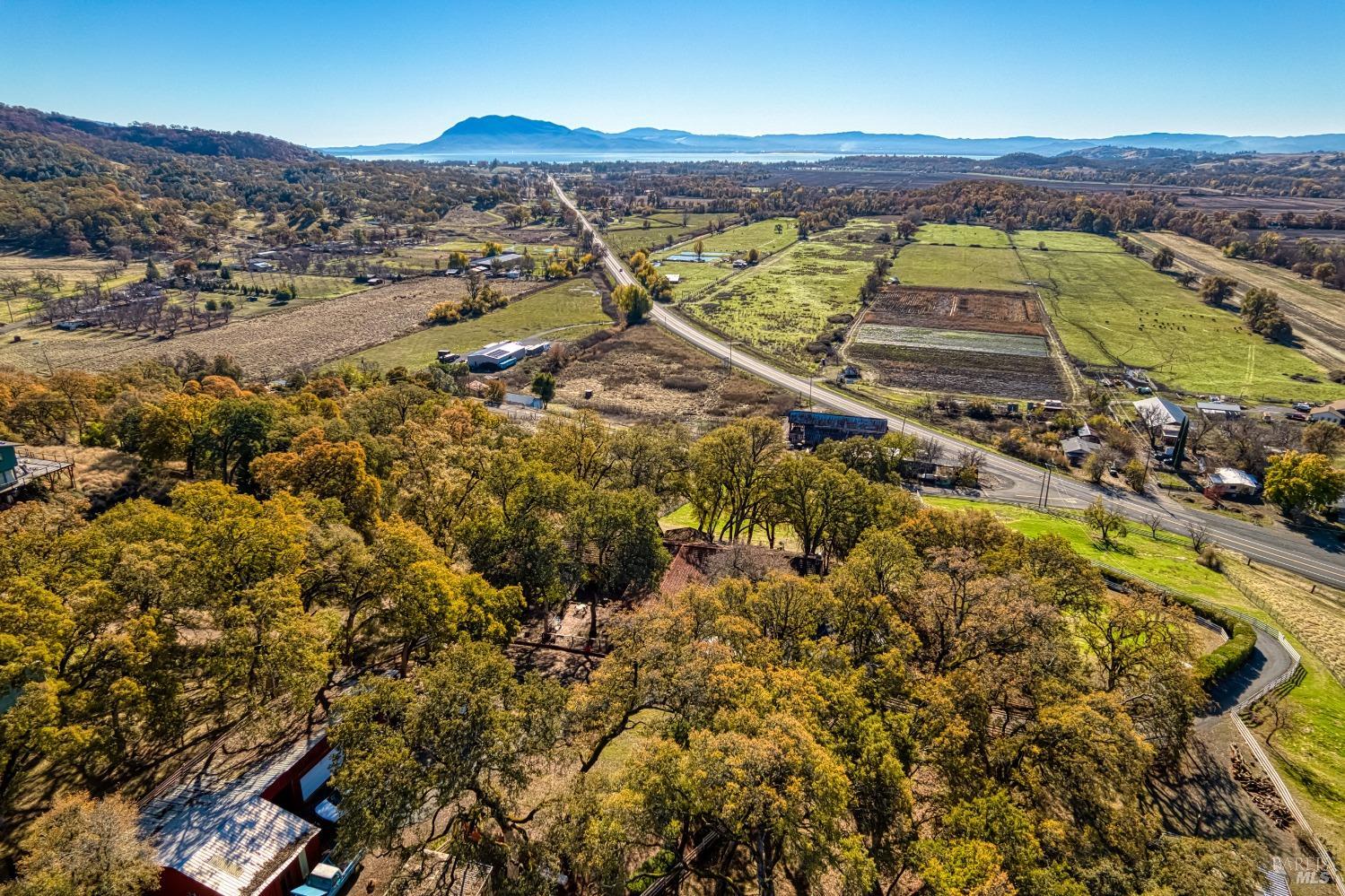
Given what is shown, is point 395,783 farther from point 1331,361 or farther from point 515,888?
→ point 1331,361

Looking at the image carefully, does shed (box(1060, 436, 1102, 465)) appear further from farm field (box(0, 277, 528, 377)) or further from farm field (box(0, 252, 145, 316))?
farm field (box(0, 252, 145, 316))

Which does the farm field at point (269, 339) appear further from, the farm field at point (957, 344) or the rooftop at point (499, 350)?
the farm field at point (957, 344)

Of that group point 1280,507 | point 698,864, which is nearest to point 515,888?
point 698,864

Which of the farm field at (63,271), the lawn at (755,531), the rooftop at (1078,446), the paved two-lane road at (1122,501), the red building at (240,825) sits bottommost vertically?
the paved two-lane road at (1122,501)

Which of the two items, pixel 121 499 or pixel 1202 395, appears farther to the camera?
pixel 1202 395

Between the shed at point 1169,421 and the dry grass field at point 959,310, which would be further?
the dry grass field at point 959,310

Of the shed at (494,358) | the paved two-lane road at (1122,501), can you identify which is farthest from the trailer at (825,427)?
the shed at (494,358)

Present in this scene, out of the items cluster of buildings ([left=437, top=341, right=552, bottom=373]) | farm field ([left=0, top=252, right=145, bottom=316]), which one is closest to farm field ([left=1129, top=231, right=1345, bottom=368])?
cluster of buildings ([left=437, top=341, right=552, bottom=373])

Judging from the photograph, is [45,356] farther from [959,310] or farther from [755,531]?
[959,310]
